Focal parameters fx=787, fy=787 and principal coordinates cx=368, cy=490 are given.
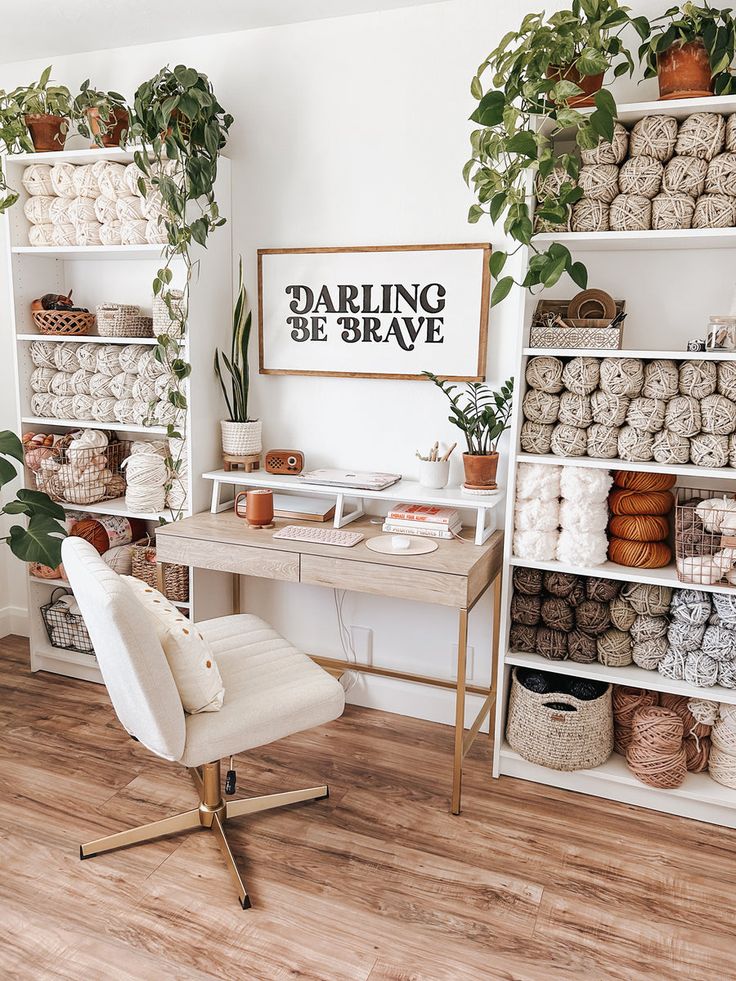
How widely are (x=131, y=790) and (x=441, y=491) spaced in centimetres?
142

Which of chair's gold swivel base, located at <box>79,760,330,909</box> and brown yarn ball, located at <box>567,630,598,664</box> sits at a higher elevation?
brown yarn ball, located at <box>567,630,598,664</box>

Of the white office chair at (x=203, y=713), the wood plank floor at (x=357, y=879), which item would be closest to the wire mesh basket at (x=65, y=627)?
the wood plank floor at (x=357, y=879)

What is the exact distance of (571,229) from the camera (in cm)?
235

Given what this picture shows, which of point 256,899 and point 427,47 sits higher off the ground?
point 427,47

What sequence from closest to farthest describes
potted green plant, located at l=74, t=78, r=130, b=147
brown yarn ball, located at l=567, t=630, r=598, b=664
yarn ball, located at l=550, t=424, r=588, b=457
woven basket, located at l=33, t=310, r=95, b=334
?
yarn ball, located at l=550, t=424, r=588, b=457 → brown yarn ball, located at l=567, t=630, r=598, b=664 → potted green plant, located at l=74, t=78, r=130, b=147 → woven basket, located at l=33, t=310, r=95, b=334

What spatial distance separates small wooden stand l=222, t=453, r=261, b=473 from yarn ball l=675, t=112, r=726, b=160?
178 cm

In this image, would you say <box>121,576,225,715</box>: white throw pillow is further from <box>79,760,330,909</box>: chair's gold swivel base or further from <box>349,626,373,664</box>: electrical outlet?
<box>349,626,373,664</box>: electrical outlet

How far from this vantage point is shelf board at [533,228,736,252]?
2.22 metres

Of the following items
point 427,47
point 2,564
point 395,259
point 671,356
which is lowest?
point 2,564

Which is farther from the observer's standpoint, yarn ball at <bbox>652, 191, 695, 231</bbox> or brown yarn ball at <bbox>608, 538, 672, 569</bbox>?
brown yarn ball at <bbox>608, 538, 672, 569</bbox>

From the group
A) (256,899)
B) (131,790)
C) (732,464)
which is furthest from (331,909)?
(732,464)

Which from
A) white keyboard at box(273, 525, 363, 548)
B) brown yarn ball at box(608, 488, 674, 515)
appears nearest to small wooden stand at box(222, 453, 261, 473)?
white keyboard at box(273, 525, 363, 548)

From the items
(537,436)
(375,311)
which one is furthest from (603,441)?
(375,311)

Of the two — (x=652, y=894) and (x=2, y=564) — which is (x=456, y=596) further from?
(x=2, y=564)
